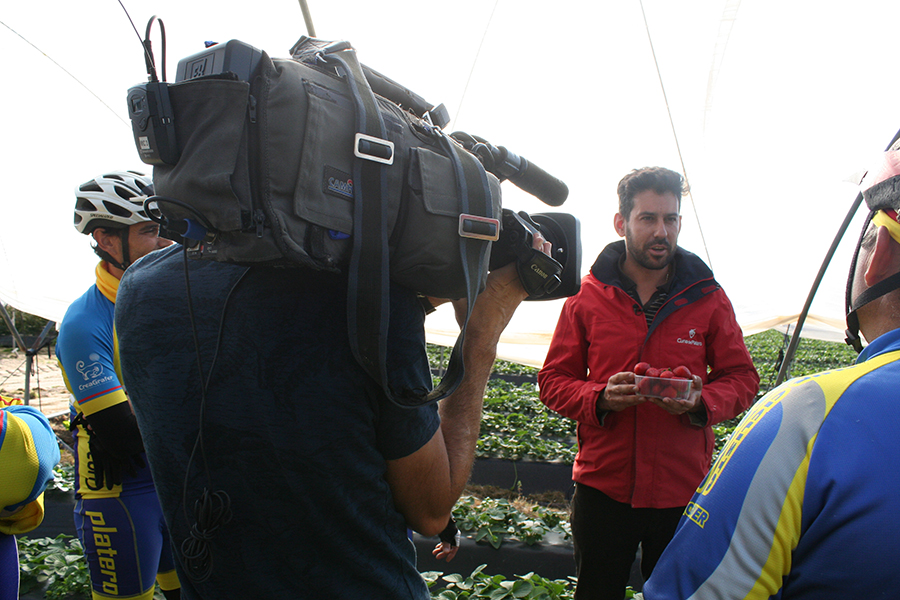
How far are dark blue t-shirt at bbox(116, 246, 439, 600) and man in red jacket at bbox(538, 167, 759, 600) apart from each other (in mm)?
1608

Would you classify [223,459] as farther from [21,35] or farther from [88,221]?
[21,35]

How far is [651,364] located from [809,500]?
69.1 inches

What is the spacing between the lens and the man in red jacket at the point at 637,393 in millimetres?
2439

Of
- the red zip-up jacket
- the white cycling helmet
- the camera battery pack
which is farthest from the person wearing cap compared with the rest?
the white cycling helmet

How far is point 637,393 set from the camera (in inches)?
91.3

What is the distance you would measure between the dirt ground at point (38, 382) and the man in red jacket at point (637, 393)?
9.45 metres

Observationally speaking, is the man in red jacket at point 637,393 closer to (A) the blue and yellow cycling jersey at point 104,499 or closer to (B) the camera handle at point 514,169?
(B) the camera handle at point 514,169

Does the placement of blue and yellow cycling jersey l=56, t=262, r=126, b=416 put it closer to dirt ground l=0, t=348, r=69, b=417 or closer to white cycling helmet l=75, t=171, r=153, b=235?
white cycling helmet l=75, t=171, r=153, b=235

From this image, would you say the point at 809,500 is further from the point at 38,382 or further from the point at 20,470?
the point at 38,382

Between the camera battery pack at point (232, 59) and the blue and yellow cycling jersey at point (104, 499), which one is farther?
the blue and yellow cycling jersey at point (104, 499)

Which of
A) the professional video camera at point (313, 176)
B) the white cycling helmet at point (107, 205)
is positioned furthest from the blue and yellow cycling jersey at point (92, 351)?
the professional video camera at point (313, 176)

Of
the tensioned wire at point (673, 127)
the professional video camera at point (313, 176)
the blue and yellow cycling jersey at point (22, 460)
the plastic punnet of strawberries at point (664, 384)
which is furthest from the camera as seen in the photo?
the tensioned wire at point (673, 127)

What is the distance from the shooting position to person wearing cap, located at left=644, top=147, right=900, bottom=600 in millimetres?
795

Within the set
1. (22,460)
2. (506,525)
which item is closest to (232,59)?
(22,460)
